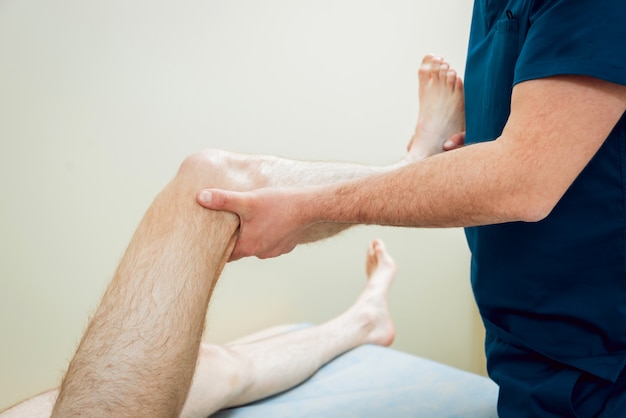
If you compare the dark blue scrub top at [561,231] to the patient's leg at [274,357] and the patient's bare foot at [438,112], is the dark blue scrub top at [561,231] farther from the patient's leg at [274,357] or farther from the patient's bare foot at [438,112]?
the patient's leg at [274,357]

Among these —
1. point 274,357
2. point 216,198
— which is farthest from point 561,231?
point 274,357

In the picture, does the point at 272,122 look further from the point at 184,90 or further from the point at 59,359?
the point at 59,359

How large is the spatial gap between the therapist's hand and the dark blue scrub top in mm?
Result: 362

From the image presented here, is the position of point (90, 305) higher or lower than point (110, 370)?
lower

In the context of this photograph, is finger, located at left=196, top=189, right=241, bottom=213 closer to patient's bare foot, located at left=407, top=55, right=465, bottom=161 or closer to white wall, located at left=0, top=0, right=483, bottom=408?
patient's bare foot, located at left=407, top=55, right=465, bottom=161

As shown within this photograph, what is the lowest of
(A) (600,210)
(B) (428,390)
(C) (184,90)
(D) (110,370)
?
(B) (428,390)

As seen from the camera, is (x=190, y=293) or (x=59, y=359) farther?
(x=59, y=359)

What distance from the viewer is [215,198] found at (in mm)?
1065

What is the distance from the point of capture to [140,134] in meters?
1.76

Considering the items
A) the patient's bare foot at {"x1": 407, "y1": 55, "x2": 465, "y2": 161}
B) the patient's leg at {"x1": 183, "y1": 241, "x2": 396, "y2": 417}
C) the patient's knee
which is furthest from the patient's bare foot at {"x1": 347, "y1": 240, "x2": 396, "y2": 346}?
the patient's knee

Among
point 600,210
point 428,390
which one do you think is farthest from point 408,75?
point 600,210

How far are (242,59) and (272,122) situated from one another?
8.9 inches

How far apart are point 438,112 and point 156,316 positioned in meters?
0.88

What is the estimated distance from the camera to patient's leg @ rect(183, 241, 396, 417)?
1.31 meters
